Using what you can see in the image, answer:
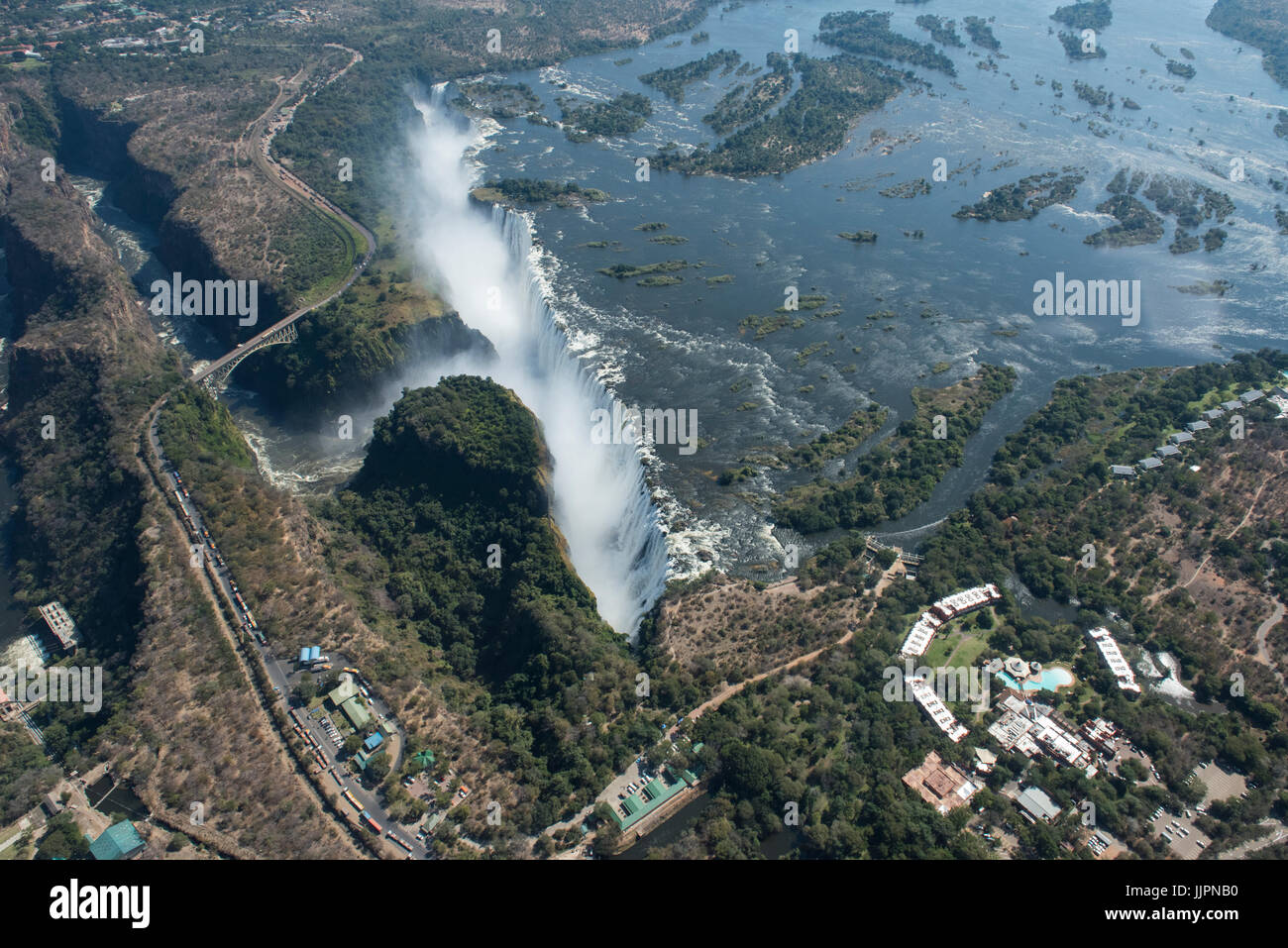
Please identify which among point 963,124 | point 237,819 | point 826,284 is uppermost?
point 963,124

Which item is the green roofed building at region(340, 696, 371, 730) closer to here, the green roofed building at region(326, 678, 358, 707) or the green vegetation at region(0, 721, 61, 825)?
the green roofed building at region(326, 678, 358, 707)

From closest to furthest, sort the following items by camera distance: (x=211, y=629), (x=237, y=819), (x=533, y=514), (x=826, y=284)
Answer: (x=237, y=819) → (x=211, y=629) → (x=533, y=514) → (x=826, y=284)

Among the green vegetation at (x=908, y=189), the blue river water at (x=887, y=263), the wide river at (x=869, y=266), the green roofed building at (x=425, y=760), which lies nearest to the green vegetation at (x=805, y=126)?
the wide river at (x=869, y=266)

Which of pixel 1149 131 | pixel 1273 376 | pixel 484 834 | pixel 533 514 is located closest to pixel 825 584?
pixel 533 514

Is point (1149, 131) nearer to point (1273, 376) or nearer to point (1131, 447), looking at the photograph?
point (1273, 376)

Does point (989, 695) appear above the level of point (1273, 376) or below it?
below

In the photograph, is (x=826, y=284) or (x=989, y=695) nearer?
(x=989, y=695)

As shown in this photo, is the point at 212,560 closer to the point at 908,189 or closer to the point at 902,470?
the point at 902,470
